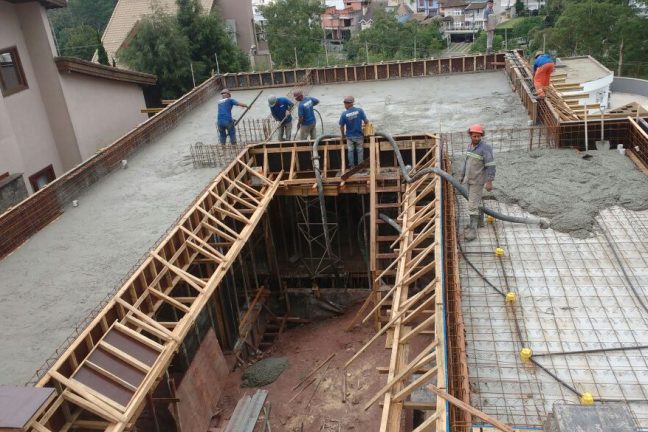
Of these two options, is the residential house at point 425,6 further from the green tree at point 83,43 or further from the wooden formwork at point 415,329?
the wooden formwork at point 415,329

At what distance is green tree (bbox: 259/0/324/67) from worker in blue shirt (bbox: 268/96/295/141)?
1321 inches

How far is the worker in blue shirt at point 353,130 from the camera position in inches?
476

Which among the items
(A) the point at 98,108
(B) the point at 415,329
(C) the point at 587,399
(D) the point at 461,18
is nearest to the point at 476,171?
(B) the point at 415,329

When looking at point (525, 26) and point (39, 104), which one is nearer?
point (39, 104)

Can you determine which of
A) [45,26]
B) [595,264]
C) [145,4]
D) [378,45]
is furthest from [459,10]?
[595,264]

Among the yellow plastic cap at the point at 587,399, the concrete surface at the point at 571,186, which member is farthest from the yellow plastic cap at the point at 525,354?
the concrete surface at the point at 571,186

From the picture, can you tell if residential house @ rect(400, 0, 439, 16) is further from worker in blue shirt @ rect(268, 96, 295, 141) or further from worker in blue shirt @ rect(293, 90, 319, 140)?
worker in blue shirt @ rect(293, 90, 319, 140)

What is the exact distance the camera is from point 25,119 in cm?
1620

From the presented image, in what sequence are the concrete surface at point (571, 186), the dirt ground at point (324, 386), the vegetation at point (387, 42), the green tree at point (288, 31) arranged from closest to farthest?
1. the concrete surface at point (571, 186)
2. the dirt ground at point (324, 386)
3. the green tree at point (288, 31)
4. the vegetation at point (387, 42)

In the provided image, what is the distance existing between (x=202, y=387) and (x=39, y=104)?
462 inches

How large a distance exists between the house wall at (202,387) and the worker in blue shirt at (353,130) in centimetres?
514

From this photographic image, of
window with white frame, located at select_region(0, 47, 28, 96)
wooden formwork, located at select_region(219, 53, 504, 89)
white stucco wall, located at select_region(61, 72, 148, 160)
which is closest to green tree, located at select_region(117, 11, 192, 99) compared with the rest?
white stucco wall, located at select_region(61, 72, 148, 160)

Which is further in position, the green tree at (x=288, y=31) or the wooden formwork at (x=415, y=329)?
the green tree at (x=288, y=31)

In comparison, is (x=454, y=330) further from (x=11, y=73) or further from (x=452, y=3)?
(x=452, y=3)
